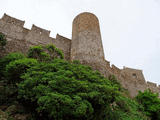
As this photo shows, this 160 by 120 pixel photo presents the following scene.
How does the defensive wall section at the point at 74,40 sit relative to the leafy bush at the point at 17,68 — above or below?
above

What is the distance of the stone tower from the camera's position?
10148 mm

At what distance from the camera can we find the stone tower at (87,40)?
10148 millimetres

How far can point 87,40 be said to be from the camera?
10.9 meters

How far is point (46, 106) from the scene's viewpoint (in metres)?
3.19

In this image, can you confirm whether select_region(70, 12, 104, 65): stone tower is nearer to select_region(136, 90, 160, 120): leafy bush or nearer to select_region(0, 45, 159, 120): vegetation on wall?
select_region(0, 45, 159, 120): vegetation on wall

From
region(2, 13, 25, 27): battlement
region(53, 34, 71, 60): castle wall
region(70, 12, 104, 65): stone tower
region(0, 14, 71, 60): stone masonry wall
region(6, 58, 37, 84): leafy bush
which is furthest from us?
region(53, 34, 71, 60): castle wall

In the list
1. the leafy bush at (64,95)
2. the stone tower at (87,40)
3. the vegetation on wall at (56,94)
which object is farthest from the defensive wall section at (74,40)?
the leafy bush at (64,95)

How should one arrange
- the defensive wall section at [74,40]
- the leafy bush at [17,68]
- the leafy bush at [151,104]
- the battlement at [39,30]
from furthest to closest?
the battlement at [39,30] → the defensive wall section at [74,40] → the leafy bush at [151,104] → the leafy bush at [17,68]

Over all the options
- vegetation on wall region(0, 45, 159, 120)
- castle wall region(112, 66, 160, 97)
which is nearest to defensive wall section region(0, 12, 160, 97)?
vegetation on wall region(0, 45, 159, 120)

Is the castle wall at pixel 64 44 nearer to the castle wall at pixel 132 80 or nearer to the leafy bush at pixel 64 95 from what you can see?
the leafy bush at pixel 64 95

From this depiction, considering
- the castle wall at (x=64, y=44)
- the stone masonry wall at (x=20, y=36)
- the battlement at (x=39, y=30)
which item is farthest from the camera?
the castle wall at (x=64, y=44)

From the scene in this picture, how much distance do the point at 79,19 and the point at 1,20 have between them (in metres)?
7.48

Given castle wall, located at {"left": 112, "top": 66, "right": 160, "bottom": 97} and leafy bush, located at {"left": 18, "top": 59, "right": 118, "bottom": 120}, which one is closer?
leafy bush, located at {"left": 18, "top": 59, "right": 118, "bottom": 120}

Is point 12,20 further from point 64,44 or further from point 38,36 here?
point 64,44
